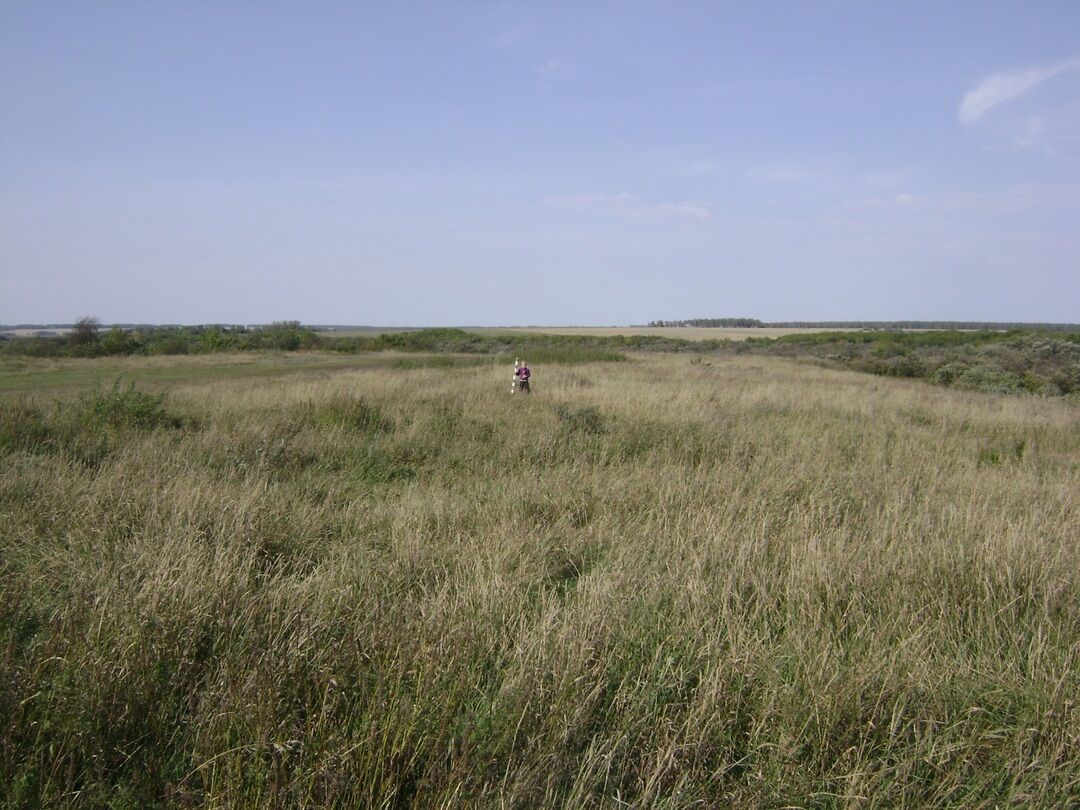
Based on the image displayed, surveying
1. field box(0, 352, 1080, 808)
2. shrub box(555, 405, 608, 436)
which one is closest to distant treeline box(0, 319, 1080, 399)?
shrub box(555, 405, 608, 436)

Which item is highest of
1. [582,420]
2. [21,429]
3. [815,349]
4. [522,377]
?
[815,349]

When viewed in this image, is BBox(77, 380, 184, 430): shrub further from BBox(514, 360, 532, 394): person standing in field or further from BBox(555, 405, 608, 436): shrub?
BBox(514, 360, 532, 394): person standing in field

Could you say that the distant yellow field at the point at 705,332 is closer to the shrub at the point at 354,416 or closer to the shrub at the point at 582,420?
the shrub at the point at 582,420

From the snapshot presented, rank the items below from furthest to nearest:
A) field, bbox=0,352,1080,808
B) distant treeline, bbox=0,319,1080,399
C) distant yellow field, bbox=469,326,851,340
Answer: distant yellow field, bbox=469,326,851,340 < distant treeline, bbox=0,319,1080,399 < field, bbox=0,352,1080,808

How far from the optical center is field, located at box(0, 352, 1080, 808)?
7.18ft

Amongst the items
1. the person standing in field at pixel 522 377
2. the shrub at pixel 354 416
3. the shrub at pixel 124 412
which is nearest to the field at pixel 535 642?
the shrub at pixel 124 412

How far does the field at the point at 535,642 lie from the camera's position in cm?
219

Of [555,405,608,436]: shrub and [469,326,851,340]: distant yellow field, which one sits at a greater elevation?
[469,326,851,340]: distant yellow field

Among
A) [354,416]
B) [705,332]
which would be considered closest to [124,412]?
[354,416]

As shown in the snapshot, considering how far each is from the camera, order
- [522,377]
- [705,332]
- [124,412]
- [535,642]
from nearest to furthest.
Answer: [535,642] → [124,412] → [522,377] → [705,332]

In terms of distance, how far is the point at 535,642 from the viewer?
280cm

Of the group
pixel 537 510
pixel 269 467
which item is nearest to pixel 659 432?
pixel 537 510

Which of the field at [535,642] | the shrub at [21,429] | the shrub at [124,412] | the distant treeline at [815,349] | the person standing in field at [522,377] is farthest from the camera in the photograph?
the distant treeline at [815,349]

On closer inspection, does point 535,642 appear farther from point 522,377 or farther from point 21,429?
point 522,377
